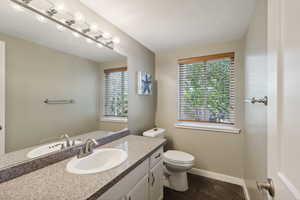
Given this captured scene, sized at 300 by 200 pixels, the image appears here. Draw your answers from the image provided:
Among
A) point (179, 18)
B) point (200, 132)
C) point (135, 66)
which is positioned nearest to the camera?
point (179, 18)

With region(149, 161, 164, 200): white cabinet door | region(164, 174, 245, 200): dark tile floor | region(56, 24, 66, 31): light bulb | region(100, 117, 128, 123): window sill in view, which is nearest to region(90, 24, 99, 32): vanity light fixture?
region(56, 24, 66, 31): light bulb

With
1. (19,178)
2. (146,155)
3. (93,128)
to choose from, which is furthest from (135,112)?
(19,178)

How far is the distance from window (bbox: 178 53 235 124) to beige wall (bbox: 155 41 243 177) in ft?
0.35

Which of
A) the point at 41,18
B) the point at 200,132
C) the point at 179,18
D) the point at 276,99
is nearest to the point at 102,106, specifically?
the point at 41,18

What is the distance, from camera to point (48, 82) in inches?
42.2

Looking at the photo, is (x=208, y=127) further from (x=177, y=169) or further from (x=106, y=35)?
(x=106, y=35)

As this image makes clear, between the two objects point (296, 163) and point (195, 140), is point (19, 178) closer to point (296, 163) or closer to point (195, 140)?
point (296, 163)

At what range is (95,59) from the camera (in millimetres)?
1509

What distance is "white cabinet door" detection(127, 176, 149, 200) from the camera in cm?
105

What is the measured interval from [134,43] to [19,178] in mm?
1947

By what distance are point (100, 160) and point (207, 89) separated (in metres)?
1.91

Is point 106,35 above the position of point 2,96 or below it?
above

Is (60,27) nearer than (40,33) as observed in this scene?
No

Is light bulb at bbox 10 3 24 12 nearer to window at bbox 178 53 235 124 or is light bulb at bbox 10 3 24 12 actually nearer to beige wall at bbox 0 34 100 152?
beige wall at bbox 0 34 100 152
